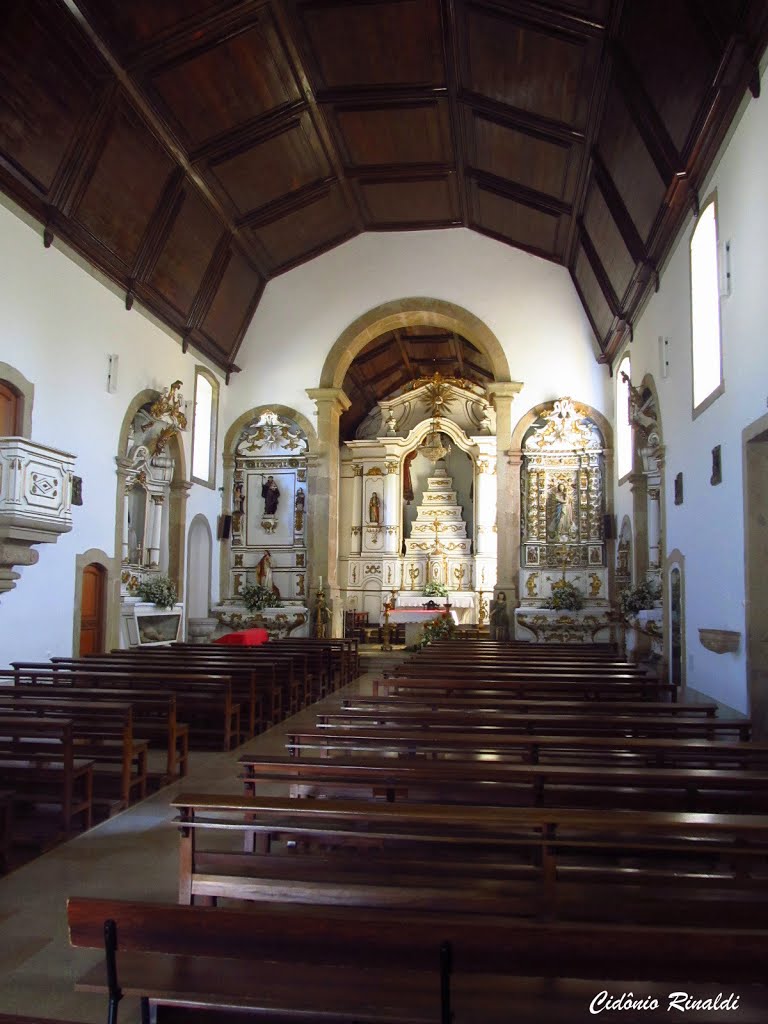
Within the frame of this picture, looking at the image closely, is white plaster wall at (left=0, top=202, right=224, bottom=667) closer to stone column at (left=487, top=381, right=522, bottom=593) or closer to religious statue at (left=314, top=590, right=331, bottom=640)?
religious statue at (left=314, top=590, right=331, bottom=640)

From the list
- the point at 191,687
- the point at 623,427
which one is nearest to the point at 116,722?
the point at 191,687

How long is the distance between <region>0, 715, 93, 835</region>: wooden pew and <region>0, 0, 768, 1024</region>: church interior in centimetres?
12

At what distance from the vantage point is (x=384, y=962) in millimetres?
2182

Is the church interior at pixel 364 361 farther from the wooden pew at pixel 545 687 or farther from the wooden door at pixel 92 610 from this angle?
the wooden pew at pixel 545 687

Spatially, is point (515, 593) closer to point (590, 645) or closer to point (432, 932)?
point (590, 645)

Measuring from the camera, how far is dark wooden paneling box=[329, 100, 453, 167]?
13.9 m

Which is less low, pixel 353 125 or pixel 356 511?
pixel 353 125

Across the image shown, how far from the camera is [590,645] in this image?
1513cm

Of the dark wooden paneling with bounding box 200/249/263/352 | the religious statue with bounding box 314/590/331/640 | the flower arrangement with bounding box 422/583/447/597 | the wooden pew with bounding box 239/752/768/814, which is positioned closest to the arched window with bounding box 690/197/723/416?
the wooden pew with bounding box 239/752/768/814

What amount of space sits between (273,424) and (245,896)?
15.9 metres

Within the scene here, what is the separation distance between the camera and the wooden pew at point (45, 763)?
17.4ft

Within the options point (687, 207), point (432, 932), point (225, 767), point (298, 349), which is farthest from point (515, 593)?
point (432, 932)

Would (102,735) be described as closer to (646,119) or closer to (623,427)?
(646,119)

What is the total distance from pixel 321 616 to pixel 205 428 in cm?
480
